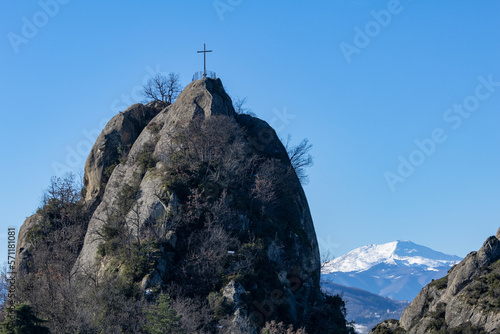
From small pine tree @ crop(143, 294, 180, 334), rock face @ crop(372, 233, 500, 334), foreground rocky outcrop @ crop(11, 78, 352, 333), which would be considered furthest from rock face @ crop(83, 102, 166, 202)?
rock face @ crop(372, 233, 500, 334)

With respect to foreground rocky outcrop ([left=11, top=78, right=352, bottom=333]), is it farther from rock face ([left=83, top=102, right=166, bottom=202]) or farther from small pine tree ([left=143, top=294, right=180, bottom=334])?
small pine tree ([left=143, top=294, right=180, bottom=334])

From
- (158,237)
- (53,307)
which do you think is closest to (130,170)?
(158,237)

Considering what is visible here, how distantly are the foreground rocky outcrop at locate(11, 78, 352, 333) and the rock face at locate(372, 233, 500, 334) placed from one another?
15.2 metres

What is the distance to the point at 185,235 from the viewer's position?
188 ft

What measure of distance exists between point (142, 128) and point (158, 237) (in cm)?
2633

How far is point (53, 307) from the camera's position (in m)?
45.8

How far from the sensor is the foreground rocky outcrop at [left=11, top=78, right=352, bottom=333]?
49688 millimetres

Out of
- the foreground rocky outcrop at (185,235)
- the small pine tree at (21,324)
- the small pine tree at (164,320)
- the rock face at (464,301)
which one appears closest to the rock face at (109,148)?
the foreground rocky outcrop at (185,235)

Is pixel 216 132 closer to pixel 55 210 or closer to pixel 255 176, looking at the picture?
pixel 255 176

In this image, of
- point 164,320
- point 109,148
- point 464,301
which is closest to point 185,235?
point 164,320

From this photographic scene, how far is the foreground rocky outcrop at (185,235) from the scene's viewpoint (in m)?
49.7

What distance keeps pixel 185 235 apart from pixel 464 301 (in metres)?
28.7

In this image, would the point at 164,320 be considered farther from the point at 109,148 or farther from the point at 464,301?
the point at 109,148

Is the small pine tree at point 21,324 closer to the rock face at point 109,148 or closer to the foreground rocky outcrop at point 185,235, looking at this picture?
the foreground rocky outcrop at point 185,235
